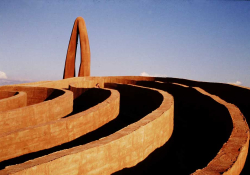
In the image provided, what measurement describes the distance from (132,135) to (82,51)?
22.0 m

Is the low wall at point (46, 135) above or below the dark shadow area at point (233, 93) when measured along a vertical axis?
below

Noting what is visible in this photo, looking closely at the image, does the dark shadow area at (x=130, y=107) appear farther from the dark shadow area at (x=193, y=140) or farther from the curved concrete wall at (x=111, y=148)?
the dark shadow area at (x=193, y=140)

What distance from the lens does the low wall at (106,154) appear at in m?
3.95

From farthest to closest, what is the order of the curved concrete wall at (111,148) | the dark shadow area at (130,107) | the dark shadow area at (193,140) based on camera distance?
the dark shadow area at (130,107) < the dark shadow area at (193,140) < the curved concrete wall at (111,148)

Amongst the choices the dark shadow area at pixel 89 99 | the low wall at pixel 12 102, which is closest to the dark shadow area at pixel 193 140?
the dark shadow area at pixel 89 99

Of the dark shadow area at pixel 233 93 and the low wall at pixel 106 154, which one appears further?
the dark shadow area at pixel 233 93

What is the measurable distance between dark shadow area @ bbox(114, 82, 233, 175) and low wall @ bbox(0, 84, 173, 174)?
0.28m

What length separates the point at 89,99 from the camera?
13.9 m

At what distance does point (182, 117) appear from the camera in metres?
11.7

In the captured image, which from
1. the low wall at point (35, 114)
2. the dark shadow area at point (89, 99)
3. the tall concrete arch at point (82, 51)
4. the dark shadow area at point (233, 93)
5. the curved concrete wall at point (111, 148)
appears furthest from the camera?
the tall concrete arch at point (82, 51)

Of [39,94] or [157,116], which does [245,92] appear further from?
[39,94]

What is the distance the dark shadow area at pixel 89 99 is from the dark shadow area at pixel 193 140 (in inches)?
165

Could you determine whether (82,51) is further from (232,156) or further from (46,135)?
(232,156)

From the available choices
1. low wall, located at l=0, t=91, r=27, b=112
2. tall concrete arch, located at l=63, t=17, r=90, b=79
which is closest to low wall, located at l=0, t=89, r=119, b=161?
low wall, located at l=0, t=91, r=27, b=112
